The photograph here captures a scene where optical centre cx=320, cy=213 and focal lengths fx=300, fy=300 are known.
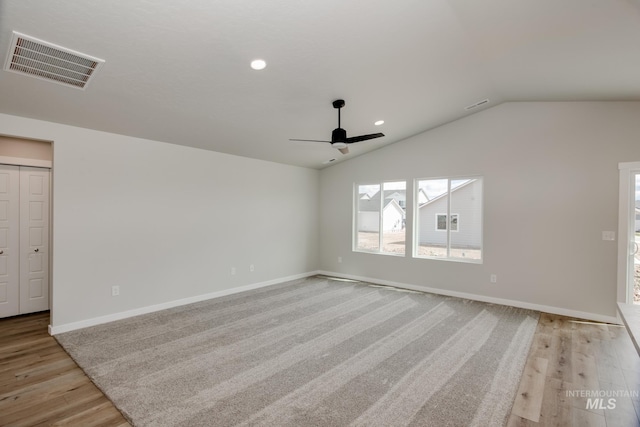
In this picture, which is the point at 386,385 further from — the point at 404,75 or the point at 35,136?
the point at 35,136

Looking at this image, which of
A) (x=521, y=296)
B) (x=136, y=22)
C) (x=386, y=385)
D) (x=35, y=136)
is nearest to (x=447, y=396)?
(x=386, y=385)

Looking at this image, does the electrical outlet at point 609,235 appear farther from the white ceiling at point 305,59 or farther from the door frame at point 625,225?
the white ceiling at point 305,59

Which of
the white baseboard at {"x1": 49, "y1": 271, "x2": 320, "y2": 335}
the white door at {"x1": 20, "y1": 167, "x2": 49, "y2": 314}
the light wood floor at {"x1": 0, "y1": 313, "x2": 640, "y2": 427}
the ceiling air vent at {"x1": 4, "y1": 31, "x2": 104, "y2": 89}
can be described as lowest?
the light wood floor at {"x1": 0, "y1": 313, "x2": 640, "y2": 427}

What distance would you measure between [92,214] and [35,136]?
107cm

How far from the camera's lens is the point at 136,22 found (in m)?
2.24

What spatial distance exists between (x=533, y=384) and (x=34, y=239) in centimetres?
650

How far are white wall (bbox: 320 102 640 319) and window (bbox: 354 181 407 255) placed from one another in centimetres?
29

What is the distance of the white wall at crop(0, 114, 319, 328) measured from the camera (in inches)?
147

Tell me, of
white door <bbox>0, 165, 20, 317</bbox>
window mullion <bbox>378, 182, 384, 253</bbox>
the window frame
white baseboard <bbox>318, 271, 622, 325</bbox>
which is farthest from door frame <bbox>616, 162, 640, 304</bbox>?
white door <bbox>0, 165, 20, 317</bbox>

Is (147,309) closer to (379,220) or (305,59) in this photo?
(305,59)

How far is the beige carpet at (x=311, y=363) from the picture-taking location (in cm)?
226

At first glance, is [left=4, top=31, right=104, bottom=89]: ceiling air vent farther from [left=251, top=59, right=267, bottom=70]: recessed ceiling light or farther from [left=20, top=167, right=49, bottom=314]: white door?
[left=20, top=167, right=49, bottom=314]: white door

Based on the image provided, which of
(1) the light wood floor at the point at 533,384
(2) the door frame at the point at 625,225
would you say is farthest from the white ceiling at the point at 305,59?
(1) the light wood floor at the point at 533,384

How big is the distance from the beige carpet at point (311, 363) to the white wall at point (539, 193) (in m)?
0.66
